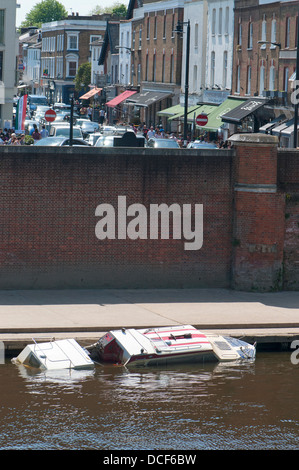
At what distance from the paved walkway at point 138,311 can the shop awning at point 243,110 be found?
100ft

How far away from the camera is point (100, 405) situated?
16.7 meters

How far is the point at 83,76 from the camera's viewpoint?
112 meters

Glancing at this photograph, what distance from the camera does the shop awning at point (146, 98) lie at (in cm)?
7362

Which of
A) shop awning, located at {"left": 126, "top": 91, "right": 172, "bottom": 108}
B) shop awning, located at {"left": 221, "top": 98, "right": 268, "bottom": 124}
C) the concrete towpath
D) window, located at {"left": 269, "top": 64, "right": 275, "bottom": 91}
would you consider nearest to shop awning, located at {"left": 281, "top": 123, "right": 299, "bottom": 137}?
shop awning, located at {"left": 221, "top": 98, "right": 268, "bottom": 124}

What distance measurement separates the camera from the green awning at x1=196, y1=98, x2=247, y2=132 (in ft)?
192

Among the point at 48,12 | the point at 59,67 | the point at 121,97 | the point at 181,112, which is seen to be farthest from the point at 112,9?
the point at 181,112

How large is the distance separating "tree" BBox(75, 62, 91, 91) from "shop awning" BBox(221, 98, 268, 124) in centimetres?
5749

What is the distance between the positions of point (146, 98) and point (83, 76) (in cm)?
3687

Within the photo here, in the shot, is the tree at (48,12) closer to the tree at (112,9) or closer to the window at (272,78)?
the tree at (112,9)

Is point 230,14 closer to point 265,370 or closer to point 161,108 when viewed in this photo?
point 161,108

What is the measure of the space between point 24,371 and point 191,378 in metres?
3.40

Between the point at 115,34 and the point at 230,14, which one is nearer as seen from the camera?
the point at 230,14

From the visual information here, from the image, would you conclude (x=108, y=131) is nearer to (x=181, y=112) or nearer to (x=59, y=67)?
(x=181, y=112)

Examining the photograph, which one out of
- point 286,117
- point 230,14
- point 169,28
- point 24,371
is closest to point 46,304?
point 24,371
